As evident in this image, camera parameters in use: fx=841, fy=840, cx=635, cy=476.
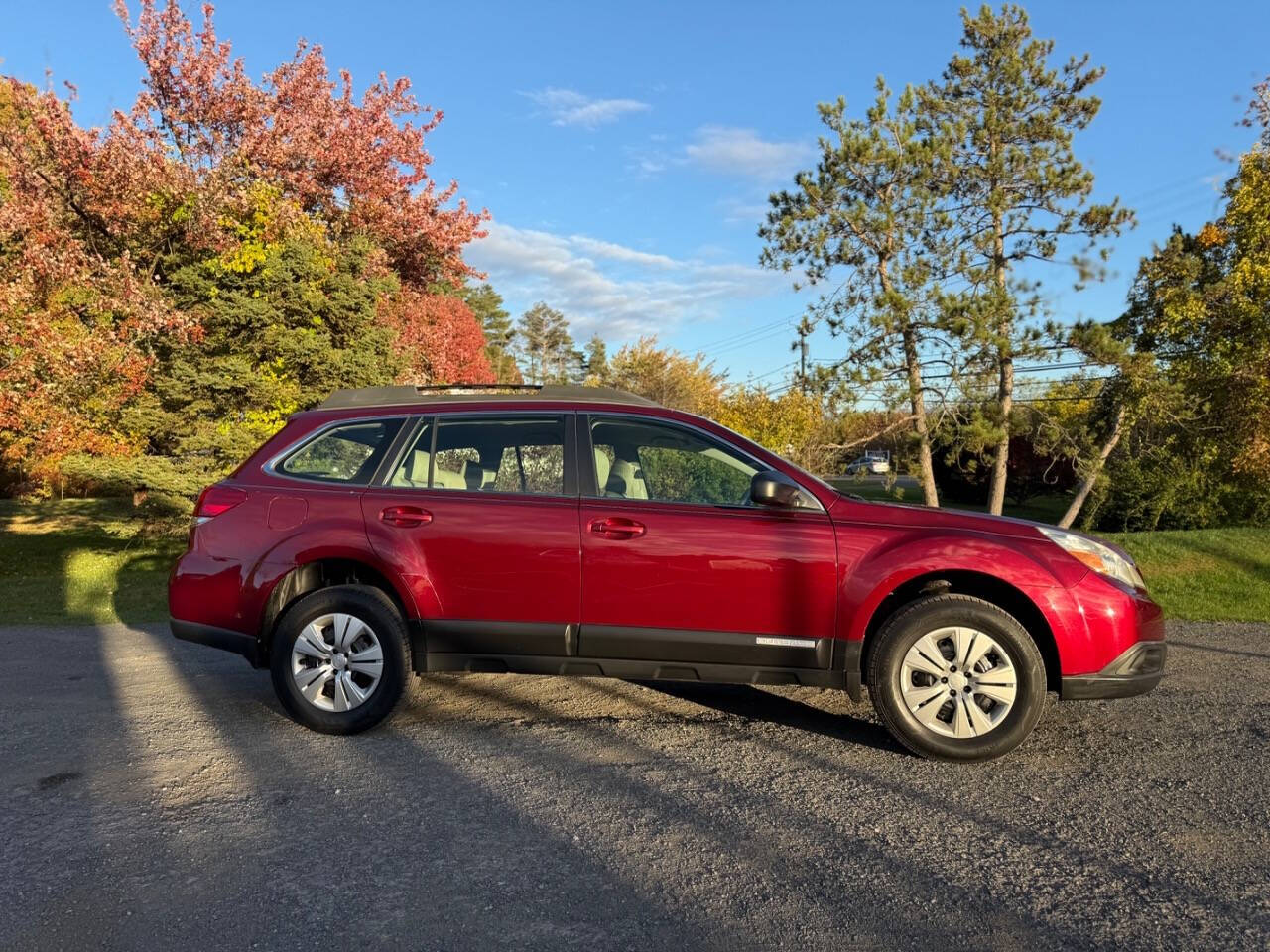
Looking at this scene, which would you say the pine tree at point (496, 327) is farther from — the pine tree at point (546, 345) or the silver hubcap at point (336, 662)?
the silver hubcap at point (336, 662)

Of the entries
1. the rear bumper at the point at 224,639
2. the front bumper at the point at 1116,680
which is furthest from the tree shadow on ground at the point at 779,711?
the rear bumper at the point at 224,639

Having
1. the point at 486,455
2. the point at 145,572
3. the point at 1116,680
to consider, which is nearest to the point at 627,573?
the point at 486,455

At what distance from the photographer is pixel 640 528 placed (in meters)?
4.39

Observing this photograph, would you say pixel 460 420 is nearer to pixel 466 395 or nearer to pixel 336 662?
pixel 466 395

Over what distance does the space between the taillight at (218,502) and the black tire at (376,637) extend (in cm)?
71

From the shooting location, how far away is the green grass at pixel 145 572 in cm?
871

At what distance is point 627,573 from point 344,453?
180 cm

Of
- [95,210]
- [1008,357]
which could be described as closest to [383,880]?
[95,210]

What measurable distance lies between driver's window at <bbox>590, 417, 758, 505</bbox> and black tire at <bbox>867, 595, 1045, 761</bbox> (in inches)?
40.7

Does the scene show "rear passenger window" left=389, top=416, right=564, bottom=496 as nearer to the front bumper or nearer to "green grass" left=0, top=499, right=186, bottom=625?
the front bumper

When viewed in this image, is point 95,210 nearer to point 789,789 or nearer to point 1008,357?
point 789,789

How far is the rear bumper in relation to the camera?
466cm

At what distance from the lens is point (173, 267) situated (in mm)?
12609

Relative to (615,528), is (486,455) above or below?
above
